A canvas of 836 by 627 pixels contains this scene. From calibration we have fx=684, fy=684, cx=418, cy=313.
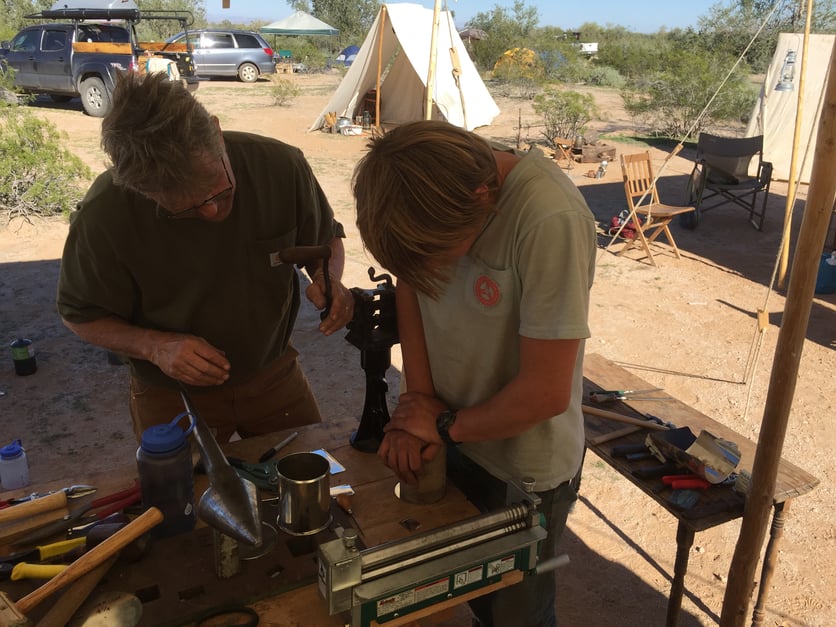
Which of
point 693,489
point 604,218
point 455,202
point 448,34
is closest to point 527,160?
point 455,202

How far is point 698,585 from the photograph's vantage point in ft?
10.2

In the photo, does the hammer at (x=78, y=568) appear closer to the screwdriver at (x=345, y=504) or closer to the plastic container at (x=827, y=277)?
the screwdriver at (x=345, y=504)

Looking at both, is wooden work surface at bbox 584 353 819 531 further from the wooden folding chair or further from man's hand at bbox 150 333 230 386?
the wooden folding chair

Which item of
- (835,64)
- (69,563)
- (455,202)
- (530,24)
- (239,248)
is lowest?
(69,563)

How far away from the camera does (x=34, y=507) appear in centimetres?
156

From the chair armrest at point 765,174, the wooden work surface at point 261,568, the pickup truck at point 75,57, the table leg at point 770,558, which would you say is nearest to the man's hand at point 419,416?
the wooden work surface at point 261,568

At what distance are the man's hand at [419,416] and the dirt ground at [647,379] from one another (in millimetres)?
471

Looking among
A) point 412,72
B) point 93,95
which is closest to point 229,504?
point 412,72

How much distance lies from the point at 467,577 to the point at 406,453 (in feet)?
1.13

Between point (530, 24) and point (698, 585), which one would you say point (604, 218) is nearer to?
point (698, 585)

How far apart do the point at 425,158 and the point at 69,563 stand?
110 cm

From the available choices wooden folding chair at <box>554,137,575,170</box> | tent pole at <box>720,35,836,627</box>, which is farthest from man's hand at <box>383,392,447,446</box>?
wooden folding chair at <box>554,137,575,170</box>

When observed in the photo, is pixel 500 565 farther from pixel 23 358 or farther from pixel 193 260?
pixel 23 358

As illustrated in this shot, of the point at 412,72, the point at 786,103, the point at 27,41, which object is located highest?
the point at 27,41
